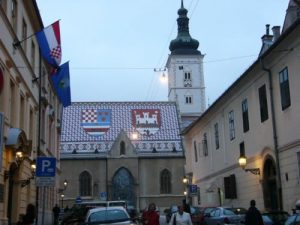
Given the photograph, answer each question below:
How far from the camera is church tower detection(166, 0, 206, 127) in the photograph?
111 meters

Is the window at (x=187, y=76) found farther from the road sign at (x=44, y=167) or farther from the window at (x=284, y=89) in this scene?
the road sign at (x=44, y=167)

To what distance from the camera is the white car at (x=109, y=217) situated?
56.8 ft

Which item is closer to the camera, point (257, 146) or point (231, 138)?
point (257, 146)

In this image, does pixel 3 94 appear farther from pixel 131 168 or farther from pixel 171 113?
pixel 171 113

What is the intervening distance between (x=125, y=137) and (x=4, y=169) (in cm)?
5594

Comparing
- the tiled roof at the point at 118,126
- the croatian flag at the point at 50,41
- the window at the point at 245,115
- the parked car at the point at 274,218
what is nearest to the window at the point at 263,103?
the window at the point at 245,115

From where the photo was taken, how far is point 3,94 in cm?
2002

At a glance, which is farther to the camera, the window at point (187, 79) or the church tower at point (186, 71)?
the window at point (187, 79)

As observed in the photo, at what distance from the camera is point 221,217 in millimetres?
25625

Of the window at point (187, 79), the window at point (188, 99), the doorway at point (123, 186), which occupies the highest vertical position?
the window at point (187, 79)

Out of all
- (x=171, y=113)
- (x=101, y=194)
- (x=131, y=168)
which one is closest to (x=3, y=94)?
(x=101, y=194)

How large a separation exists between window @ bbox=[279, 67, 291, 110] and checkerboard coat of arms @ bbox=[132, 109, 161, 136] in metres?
52.1

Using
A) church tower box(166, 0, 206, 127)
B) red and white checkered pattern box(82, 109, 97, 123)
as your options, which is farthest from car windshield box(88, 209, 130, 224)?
church tower box(166, 0, 206, 127)

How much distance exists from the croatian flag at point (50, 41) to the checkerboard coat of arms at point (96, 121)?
52.3m
